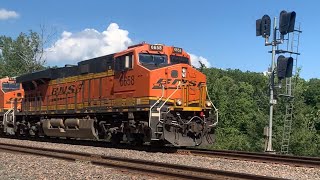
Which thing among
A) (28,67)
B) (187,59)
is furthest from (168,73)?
(28,67)

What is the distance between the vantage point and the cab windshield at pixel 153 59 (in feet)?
53.0

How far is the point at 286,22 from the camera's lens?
59.3 ft

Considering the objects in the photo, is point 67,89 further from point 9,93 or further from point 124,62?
point 9,93

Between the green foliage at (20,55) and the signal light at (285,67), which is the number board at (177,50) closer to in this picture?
the signal light at (285,67)

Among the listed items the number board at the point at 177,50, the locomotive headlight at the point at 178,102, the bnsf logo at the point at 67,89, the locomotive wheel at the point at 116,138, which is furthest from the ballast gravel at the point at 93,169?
the bnsf logo at the point at 67,89

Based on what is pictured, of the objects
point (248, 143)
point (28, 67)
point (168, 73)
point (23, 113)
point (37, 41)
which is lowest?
point (248, 143)

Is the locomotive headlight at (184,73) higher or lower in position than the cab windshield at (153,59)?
lower

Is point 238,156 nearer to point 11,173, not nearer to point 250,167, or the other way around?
point 250,167

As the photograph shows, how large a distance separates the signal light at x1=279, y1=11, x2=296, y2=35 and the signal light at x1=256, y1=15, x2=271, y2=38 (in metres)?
0.53

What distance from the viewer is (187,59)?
58.0 ft

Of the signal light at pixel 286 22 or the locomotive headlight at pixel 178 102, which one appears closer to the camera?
the locomotive headlight at pixel 178 102

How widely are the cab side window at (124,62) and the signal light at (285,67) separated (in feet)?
21.0

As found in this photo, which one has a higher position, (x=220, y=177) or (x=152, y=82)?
(x=152, y=82)

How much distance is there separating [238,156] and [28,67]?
46229 millimetres
